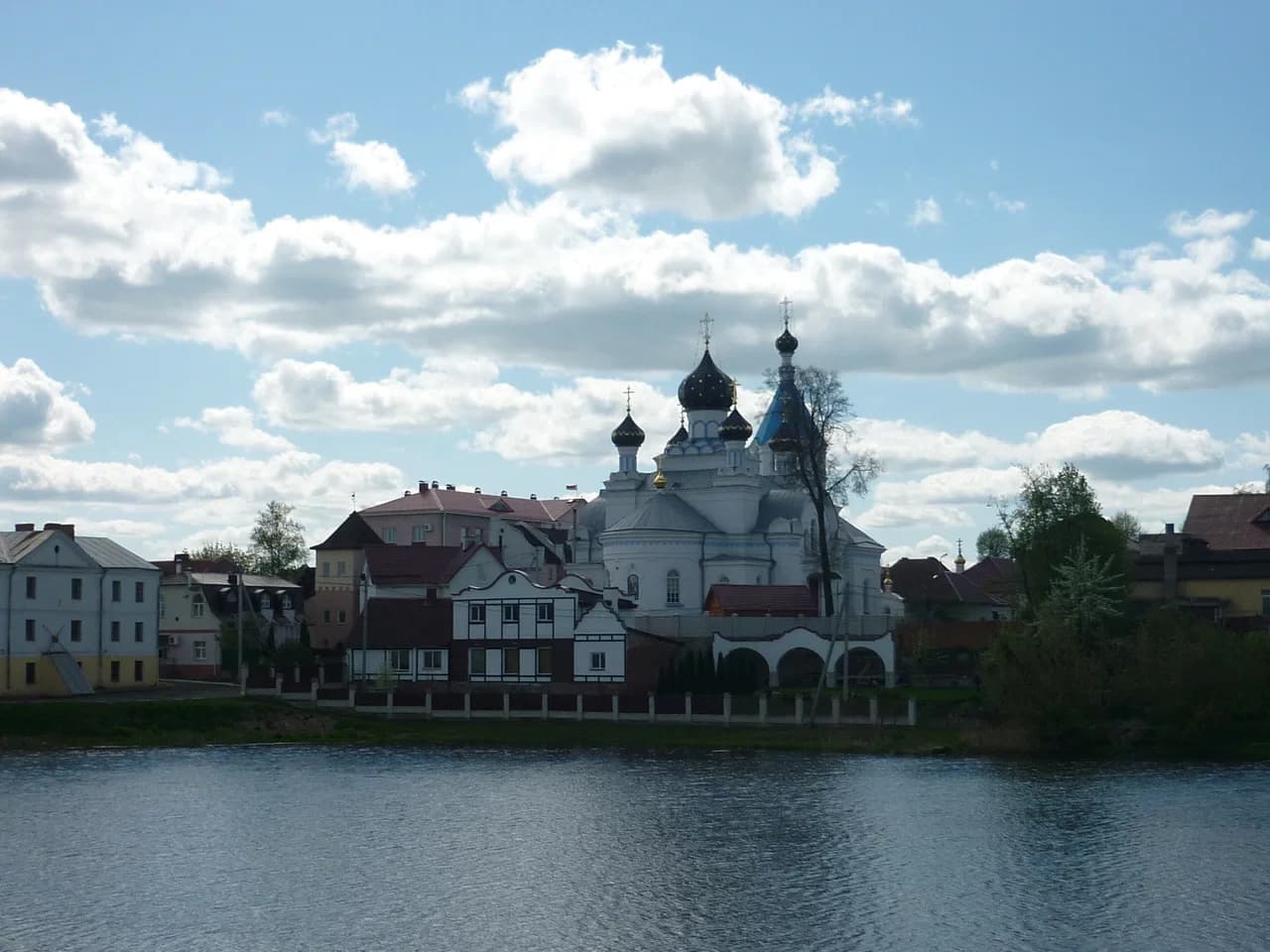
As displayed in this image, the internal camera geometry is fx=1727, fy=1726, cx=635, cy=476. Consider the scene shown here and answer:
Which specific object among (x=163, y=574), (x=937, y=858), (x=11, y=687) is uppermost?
(x=163, y=574)

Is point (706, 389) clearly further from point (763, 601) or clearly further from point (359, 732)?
point (359, 732)

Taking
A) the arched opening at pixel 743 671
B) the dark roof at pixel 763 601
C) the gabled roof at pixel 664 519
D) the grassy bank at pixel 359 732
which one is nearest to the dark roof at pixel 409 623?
the grassy bank at pixel 359 732

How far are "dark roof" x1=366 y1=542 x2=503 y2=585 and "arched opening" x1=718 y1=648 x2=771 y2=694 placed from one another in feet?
63.6

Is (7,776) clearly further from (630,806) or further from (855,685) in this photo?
(855,685)

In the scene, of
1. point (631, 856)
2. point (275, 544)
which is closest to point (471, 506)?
point (275, 544)

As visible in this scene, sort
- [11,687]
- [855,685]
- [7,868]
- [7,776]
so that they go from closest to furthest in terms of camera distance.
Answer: [7,868], [7,776], [11,687], [855,685]

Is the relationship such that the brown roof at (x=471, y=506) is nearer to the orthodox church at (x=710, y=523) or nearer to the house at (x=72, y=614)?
the orthodox church at (x=710, y=523)

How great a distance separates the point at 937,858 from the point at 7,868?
62.9ft

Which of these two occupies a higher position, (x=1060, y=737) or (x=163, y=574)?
(x=163, y=574)

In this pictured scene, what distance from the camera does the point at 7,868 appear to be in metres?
35.0

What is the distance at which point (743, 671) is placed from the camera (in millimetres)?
68812

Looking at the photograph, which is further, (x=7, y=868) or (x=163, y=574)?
(x=163, y=574)

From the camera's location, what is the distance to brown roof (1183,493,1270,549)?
74.3 metres

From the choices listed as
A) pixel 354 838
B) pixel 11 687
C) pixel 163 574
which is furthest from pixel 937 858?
pixel 163 574
